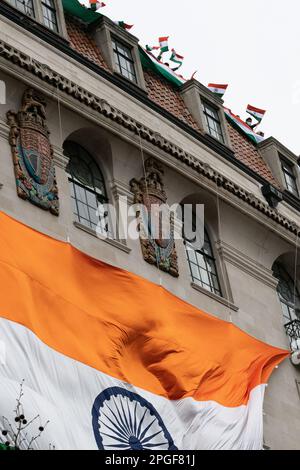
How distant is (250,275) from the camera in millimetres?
34969

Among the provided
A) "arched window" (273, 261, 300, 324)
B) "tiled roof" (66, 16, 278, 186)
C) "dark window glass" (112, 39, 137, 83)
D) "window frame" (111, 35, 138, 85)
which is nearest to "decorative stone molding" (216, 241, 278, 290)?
"arched window" (273, 261, 300, 324)

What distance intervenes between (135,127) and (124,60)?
462 centimetres

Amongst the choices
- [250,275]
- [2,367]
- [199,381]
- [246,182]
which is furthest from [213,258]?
[2,367]

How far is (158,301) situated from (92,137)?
4.85m

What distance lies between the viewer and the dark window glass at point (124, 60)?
117 ft

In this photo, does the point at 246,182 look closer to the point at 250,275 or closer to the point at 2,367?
the point at 250,275

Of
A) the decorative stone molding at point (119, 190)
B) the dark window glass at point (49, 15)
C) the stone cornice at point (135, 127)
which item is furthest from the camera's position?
the dark window glass at point (49, 15)

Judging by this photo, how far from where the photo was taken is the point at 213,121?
128ft

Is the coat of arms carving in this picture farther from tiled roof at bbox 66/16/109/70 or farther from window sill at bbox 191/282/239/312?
window sill at bbox 191/282/239/312

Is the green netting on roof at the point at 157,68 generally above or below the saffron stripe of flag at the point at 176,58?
below

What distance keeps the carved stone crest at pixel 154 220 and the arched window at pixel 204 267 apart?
3.86 ft

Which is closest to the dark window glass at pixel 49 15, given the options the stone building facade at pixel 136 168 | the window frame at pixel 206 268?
the stone building facade at pixel 136 168

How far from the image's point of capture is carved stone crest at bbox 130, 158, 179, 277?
31359 mm

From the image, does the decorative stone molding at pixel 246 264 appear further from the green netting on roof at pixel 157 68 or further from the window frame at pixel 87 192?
the green netting on roof at pixel 157 68
